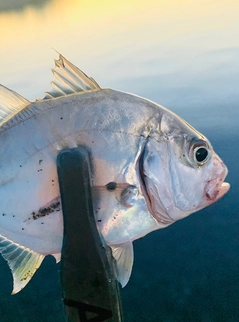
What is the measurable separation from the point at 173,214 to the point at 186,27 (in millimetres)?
13169

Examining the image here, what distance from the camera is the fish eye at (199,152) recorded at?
170cm

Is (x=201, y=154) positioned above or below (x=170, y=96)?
above

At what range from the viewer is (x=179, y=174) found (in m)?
1.71

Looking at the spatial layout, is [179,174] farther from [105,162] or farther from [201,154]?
[105,162]

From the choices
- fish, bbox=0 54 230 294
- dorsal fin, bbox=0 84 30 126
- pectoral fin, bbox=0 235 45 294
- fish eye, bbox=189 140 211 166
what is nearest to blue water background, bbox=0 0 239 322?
pectoral fin, bbox=0 235 45 294

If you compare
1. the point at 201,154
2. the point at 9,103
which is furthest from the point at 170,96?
the point at 9,103

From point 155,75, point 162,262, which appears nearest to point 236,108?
point 155,75

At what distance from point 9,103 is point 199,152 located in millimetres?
802

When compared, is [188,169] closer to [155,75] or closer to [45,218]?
[45,218]

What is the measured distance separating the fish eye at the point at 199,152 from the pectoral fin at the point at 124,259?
441 mm

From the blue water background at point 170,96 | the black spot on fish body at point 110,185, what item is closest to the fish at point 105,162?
the black spot on fish body at point 110,185

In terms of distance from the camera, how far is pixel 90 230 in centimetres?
148

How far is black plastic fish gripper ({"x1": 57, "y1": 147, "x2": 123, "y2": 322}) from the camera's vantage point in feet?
4.79

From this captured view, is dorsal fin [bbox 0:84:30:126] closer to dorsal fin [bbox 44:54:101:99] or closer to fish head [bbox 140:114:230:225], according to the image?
dorsal fin [bbox 44:54:101:99]
